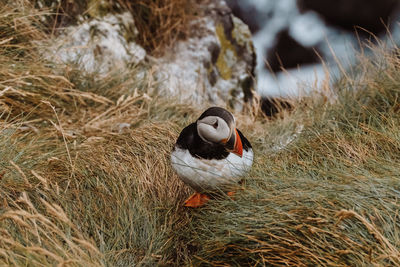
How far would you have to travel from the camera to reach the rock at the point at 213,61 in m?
5.19

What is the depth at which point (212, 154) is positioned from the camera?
202 cm

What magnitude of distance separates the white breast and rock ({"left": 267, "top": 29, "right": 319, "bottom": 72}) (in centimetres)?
588

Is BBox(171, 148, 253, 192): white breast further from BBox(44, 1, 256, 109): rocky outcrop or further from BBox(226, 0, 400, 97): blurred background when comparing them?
BBox(226, 0, 400, 97): blurred background

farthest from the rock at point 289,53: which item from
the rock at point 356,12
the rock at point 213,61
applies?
the rock at point 213,61

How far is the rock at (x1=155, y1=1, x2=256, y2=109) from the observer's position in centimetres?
519

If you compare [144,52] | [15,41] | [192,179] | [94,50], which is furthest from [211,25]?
[192,179]

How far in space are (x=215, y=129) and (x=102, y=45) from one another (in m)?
3.01

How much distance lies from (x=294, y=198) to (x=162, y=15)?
3.68 m

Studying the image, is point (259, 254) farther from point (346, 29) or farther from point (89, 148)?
point (346, 29)

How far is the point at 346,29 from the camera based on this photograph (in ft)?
25.5

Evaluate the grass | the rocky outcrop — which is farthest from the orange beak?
the rocky outcrop

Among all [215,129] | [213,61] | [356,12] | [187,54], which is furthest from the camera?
[356,12]

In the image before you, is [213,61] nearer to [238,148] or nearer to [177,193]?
[177,193]

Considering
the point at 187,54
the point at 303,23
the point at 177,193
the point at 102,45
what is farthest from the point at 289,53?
the point at 177,193
